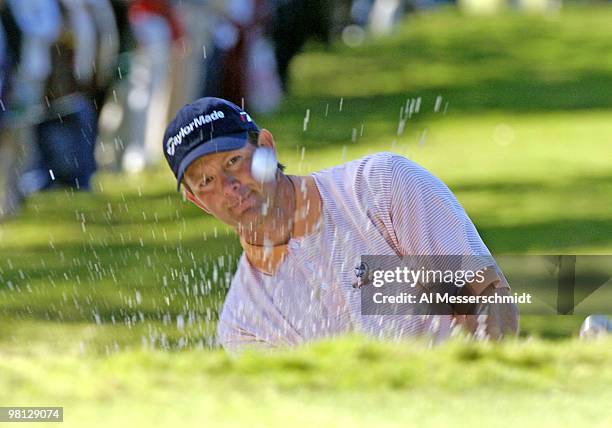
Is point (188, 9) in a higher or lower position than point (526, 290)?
higher

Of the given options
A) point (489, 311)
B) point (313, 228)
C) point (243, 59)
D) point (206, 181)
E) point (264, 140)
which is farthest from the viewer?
point (243, 59)

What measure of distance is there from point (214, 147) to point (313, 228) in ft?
1.19

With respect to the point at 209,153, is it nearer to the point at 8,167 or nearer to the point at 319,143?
the point at 8,167

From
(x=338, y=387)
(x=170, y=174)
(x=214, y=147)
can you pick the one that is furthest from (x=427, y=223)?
(x=170, y=174)

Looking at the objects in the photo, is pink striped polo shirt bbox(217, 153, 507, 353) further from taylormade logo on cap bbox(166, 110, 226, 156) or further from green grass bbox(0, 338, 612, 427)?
green grass bbox(0, 338, 612, 427)

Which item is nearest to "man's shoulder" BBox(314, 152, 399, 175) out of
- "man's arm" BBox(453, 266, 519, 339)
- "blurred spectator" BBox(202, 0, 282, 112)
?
"man's arm" BBox(453, 266, 519, 339)

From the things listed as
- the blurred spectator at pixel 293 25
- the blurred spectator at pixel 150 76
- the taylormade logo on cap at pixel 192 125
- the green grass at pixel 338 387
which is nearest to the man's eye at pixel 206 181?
the taylormade logo on cap at pixel 192 125

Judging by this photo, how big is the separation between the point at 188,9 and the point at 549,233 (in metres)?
4.49

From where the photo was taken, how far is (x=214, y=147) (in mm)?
4289

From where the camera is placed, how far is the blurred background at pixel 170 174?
10.6 ft

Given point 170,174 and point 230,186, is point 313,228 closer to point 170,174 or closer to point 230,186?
point 230,186

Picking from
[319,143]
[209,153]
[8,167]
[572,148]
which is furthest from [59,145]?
[209,153]

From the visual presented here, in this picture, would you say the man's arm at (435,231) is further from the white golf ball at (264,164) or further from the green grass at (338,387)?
the green grass at (338,387)

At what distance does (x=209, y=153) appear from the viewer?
169 inches
